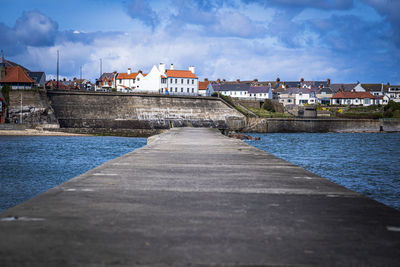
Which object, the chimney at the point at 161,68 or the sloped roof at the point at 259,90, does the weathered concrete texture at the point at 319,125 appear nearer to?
the chimney at the point at 161,68

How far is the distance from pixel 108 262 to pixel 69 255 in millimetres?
422

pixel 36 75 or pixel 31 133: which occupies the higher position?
pixel 36 75

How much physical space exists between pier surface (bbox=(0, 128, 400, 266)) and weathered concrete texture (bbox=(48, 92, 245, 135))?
60.6m

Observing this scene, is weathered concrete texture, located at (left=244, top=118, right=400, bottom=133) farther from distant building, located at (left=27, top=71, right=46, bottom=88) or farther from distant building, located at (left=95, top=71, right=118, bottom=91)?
distant building, located at (left=95, top=71, right=118, bottom=91)

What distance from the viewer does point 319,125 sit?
3135 inches

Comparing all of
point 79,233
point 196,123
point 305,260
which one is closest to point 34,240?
point 79,233

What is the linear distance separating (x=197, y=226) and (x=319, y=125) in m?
78.9

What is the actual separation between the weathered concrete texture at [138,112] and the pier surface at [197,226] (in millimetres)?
60614

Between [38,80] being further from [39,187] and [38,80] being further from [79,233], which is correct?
[79,233]

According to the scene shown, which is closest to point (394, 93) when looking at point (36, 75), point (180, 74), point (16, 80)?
point (180, 74)

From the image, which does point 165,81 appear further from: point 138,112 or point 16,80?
point 16,80

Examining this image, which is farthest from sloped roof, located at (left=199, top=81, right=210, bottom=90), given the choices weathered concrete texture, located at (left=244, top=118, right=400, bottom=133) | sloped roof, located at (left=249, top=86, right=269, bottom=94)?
weathered concrete texture, located at (left=244, top=118, right=400, bottom=133)

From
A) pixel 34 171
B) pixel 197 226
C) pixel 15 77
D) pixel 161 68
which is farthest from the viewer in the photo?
pixel 161 68

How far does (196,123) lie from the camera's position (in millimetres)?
75188
